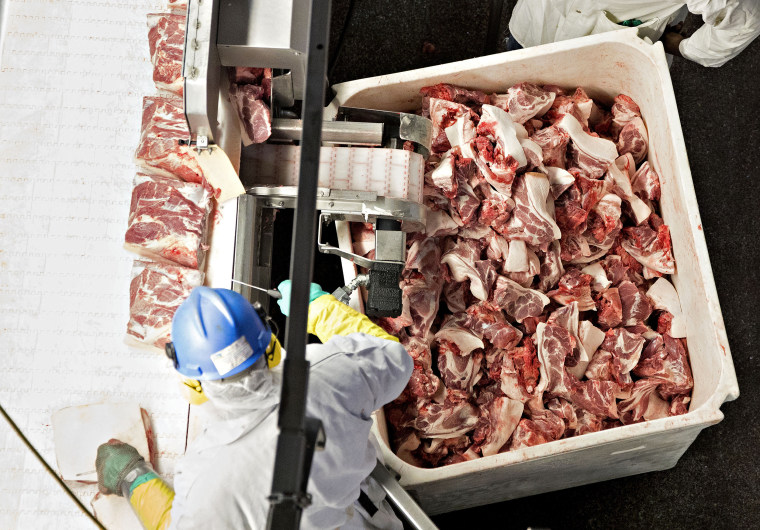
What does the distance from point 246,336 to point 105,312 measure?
0.88 metres

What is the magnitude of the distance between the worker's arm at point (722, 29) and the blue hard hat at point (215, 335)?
1.67 metres

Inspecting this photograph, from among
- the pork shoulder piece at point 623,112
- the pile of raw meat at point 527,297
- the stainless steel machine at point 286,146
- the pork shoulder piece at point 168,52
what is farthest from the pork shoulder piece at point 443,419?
the pork shoulder piece at point 168,52

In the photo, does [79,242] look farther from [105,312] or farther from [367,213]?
[367,213]

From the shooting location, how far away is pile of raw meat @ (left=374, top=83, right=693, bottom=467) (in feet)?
7.36

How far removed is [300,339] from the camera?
1031 mm

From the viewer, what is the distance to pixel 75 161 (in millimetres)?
2307

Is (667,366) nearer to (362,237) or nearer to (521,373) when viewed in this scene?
(521,373)

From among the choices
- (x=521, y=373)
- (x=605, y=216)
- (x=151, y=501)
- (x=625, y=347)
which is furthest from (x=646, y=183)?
(x=151, y=501)

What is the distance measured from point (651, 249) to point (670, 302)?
0.65 ft

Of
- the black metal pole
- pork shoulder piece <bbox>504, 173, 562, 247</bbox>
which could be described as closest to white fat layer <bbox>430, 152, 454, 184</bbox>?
pork shoulder piece <bbox>504, 173, 562, 247</bbox>

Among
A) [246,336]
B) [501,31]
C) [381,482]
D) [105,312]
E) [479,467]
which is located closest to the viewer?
[246,336]

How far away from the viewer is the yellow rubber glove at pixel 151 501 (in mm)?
1883

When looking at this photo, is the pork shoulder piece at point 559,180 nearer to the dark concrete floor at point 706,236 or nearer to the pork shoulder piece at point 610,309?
the pork shoulder piece at point 610,309

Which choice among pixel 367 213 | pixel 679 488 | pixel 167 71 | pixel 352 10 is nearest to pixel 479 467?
pixel 367 213
